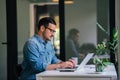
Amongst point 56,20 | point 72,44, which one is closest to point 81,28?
point 72,44

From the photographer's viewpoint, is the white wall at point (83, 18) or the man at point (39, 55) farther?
the white wall at point (83, 18)

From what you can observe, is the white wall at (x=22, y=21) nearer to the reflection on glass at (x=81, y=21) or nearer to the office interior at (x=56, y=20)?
the office interior at (x=56, y=20)

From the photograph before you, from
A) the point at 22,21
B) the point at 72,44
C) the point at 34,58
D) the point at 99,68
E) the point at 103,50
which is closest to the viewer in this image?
the point at 99,68

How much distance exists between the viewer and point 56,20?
19.4 feet

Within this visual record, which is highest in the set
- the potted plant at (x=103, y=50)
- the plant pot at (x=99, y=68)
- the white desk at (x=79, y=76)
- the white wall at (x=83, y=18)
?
the white wall at (x=83, y=18)

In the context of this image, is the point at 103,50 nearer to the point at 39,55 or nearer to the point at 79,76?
the point at 39,55

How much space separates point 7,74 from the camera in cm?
605

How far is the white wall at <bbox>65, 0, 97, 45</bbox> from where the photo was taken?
582cm

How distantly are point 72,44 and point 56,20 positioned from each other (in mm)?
470

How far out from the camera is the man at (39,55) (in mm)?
3988

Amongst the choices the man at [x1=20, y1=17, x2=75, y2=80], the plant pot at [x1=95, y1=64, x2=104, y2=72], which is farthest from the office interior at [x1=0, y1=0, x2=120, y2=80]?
the plant pot at [x1=95, y1=64, x2=104, y2=72]

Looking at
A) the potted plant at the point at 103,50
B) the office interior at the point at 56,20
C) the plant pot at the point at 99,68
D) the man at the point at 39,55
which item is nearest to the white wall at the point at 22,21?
the office interior at the point at 56,20

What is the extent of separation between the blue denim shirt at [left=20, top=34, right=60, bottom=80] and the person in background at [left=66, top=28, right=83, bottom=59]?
1591 millimetres

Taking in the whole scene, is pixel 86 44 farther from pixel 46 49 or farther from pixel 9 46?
pixel 46 49
